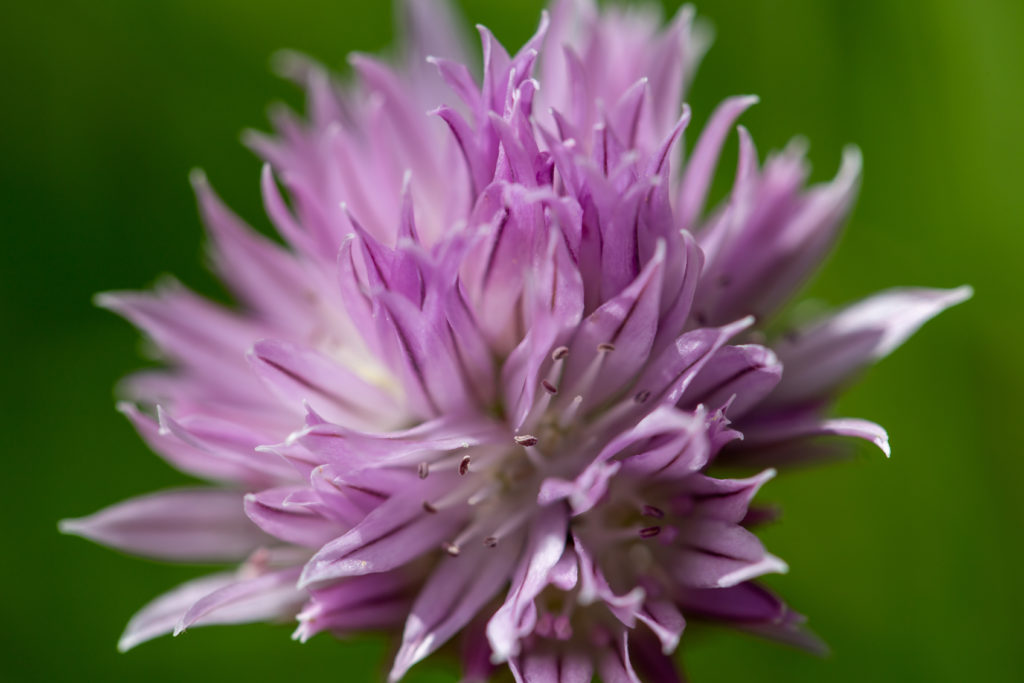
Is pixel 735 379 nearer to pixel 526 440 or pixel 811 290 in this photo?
pixel 526 440

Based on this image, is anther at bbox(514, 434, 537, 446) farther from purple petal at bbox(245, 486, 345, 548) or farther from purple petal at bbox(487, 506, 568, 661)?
purple petal at bbox(245, 486, 345, 548)

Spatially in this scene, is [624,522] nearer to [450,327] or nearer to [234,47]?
[450,327]

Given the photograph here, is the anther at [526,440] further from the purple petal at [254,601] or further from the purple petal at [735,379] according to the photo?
the purple petal at [254,601]

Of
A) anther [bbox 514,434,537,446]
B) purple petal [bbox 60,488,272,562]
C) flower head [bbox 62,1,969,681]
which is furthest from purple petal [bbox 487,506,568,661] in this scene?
purple petal [bbox 60,488,272,562]

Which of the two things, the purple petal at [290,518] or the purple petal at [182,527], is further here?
the purple petal at [182,527]

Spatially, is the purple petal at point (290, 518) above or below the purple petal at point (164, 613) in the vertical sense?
above

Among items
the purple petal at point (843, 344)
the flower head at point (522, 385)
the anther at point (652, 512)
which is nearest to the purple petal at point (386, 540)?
the flower head at point (522, 385)
